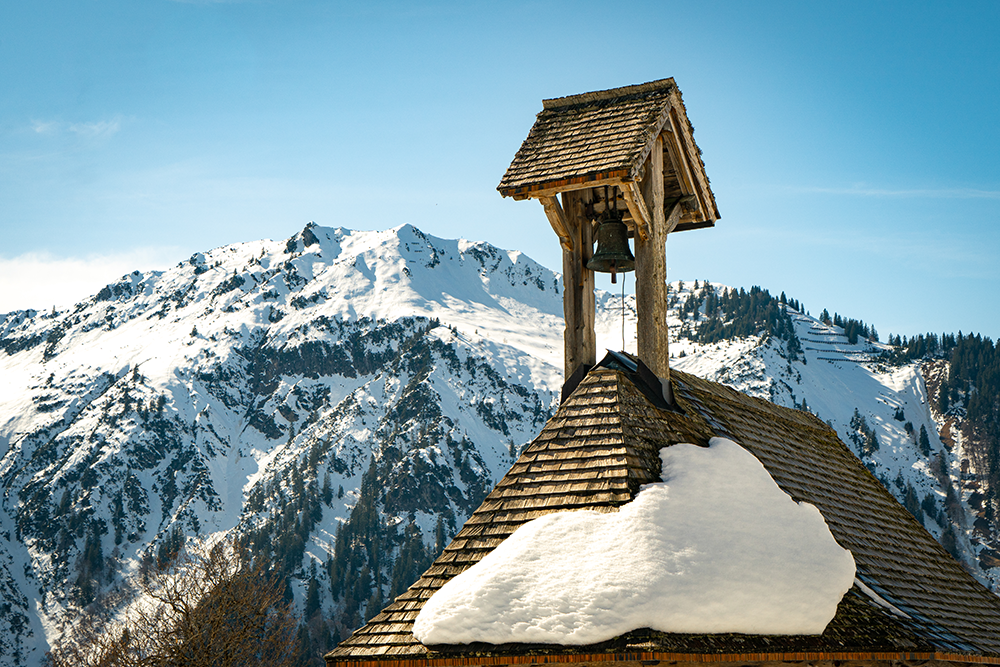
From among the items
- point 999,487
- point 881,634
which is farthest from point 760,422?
point 999,487

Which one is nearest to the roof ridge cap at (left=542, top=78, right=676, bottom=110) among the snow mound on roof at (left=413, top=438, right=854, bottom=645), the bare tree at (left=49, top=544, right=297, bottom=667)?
the snow mound on roof at (left=413, top=438, right=854, bottom=645)

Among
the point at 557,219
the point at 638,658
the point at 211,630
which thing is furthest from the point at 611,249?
the point at 211,630

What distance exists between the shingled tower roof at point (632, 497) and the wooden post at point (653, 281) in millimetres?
369

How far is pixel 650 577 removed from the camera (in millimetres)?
6766

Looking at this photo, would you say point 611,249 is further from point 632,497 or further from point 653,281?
point 632,497

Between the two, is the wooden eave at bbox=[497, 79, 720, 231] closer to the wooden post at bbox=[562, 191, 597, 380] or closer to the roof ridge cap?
the roof ridge cap

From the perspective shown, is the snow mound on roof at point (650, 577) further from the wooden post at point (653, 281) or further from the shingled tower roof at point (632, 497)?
the wooden post at point (653, 281)

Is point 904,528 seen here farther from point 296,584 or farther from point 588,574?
point 296,584

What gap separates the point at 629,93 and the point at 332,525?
188971 millimetres

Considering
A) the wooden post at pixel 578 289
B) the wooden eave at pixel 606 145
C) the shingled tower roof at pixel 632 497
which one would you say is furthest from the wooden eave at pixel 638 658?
the wooden eave at pixel 606 145

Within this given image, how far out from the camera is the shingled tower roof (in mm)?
6695

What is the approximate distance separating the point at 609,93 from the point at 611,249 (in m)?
1.84

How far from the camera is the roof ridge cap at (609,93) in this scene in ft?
33.7

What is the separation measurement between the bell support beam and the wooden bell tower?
0.04 ft
